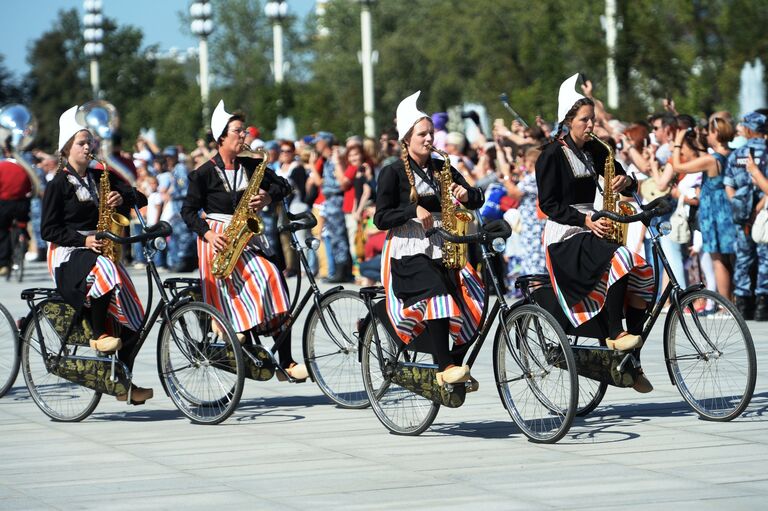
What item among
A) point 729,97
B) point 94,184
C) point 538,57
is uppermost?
point 538,57

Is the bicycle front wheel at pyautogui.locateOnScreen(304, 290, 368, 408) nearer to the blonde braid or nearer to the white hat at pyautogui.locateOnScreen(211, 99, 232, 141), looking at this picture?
the blonde braid

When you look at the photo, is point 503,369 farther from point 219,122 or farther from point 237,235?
point 219,122

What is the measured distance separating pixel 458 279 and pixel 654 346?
4.58 meters

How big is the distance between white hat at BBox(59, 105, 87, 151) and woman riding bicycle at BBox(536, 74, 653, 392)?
3.02 m

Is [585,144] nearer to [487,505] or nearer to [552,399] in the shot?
[552,399]

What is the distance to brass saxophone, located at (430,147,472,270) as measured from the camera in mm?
8938

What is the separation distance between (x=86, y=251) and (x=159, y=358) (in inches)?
31.9

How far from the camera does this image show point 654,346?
13.2 metres

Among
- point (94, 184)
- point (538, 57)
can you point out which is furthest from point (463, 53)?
point (94, 184)

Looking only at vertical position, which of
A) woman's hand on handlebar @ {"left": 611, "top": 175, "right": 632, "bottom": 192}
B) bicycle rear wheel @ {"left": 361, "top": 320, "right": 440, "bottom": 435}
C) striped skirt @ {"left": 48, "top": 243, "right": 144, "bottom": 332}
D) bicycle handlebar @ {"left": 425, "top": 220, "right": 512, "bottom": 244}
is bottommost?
bicycle rear wheel @ {"left": 361, "top": 320, "right": 440, "bottom": 435}

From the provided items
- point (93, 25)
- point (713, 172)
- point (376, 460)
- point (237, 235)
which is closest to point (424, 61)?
point (93, 25)

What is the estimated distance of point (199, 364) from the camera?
975 centimetres

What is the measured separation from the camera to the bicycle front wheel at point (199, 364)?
379 inches

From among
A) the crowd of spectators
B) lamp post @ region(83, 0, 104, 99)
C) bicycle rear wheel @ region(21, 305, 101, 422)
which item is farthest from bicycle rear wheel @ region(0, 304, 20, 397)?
lamp post @ region(83, 0, 104, 99)
